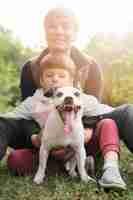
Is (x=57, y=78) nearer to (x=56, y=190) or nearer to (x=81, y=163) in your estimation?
(x=81, y=163)

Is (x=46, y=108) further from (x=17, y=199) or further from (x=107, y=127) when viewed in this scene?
(x=17, y=199)

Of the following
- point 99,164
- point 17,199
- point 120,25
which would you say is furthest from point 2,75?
point 17,199

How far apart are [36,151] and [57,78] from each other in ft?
1.13

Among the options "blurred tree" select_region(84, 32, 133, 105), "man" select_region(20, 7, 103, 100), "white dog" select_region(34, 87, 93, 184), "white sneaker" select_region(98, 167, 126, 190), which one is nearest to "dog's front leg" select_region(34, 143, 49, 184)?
"white dog" select_region(34, 87, 93, 184)

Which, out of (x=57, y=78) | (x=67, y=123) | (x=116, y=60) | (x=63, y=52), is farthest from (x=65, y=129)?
(x=116, y=60)

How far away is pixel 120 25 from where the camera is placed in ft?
9.50

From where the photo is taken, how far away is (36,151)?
2.14 metres

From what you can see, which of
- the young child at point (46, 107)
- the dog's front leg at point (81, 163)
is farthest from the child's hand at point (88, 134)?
the dog's front leg at point (81, 163)

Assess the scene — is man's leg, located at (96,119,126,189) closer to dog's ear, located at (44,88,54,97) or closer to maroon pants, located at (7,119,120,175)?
maroon pants, located at (7,119,120,175)

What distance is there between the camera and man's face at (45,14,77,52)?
7.29 ft

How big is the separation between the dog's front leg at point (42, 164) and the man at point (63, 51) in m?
0.43

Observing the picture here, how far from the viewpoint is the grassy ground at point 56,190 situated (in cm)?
179

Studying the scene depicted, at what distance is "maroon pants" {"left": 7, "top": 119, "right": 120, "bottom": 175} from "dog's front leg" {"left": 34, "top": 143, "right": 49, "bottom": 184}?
0.14 metres

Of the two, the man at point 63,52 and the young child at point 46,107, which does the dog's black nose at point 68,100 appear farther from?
the man at point 63,52
